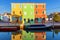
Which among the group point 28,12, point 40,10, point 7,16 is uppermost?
point 40,10

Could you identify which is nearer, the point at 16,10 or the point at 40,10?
the point at 16,10

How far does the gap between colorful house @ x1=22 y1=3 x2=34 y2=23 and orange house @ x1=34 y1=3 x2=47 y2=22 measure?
24cm

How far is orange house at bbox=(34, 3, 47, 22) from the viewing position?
10805 mm

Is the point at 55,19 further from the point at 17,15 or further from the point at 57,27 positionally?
the point at 17,15

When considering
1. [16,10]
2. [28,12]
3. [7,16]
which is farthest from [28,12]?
[7,16]

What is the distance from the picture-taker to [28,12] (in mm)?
10836

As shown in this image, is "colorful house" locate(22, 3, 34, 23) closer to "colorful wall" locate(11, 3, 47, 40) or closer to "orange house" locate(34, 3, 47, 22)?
"colorful wall" locate(11, 3, 47, 40)

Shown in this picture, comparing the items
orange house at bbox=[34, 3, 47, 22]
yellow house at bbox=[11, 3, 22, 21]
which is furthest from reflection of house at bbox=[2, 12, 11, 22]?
orange house at bbox=[34, 3, 47, 22]

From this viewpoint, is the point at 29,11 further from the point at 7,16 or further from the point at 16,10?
the point at 7,16

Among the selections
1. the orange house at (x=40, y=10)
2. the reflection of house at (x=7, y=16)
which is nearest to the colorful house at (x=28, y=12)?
the orange house at (x=40, y=10)

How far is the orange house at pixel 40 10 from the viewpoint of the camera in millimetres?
10805

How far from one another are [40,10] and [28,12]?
721 millimetres

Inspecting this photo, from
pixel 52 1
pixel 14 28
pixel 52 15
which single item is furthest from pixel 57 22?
pixel 14 28

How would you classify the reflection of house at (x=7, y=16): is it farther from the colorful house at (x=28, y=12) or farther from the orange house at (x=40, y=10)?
the orange house at (x=40, y=10)
